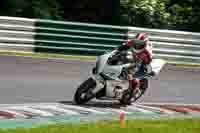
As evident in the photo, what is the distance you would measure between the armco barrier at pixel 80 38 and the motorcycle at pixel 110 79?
8646mm

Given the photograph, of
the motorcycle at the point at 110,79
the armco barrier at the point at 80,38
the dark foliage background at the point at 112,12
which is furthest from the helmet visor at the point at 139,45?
the dark foliage background at the point at 112,12

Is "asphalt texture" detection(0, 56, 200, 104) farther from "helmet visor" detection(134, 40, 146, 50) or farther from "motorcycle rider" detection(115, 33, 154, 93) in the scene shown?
"helmet visor" detection(134, 40, 146, 50)

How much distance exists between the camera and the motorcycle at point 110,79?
46.7ft

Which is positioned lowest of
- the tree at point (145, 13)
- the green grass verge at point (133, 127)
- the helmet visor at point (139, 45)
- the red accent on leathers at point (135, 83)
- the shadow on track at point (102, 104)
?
the shadow on track at point (102, 104)

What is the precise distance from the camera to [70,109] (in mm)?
13805

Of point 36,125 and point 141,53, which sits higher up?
point 141,53

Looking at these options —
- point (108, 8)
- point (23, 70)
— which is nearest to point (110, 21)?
point (108, 8)

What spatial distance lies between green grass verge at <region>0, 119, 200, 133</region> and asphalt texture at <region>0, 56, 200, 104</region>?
2943 mm

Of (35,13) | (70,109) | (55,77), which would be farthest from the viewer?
(35,13)

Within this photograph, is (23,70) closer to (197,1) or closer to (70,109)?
(70,109)

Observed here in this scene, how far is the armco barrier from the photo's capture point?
22.9 meters

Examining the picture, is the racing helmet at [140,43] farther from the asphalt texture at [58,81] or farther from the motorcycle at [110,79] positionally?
the asphalt texture at [58,81]

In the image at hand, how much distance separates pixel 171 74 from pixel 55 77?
462 cm

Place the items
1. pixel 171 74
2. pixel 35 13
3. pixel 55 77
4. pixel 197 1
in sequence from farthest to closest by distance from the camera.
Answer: pixel 197 1
pixel 35 13
pixel 171 74
pixel 55 77
